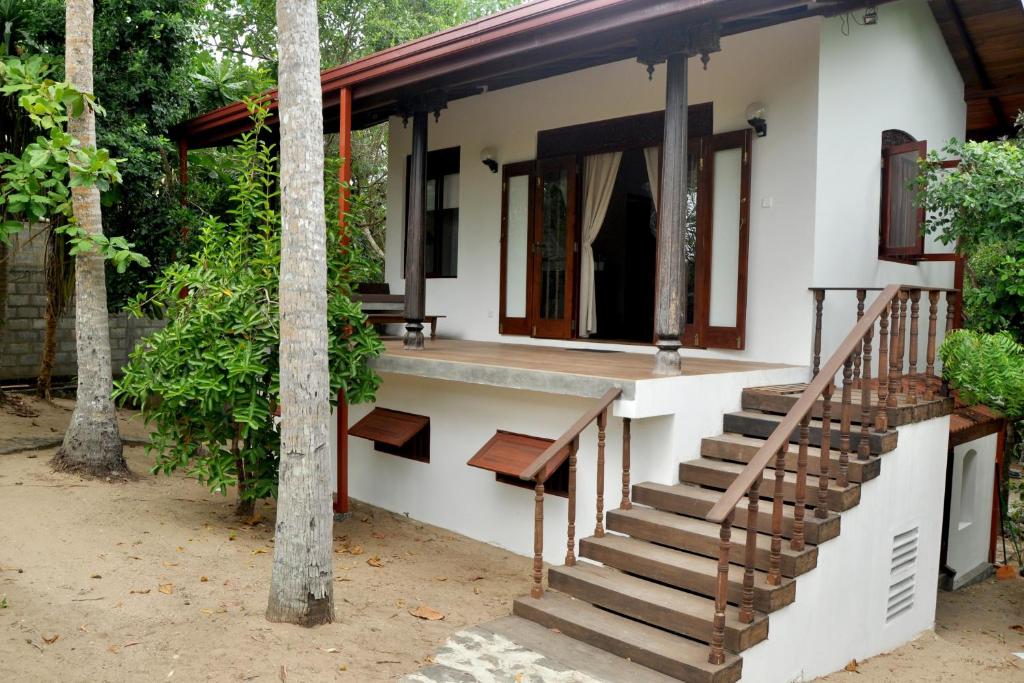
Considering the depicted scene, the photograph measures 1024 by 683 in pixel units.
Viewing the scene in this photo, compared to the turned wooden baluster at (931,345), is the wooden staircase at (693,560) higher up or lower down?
lower down

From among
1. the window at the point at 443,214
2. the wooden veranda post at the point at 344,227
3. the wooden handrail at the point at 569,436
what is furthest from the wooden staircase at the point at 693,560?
the window at the point at 443,214

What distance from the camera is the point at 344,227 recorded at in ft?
21.0

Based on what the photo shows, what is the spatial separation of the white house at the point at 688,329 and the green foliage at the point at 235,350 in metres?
0.88

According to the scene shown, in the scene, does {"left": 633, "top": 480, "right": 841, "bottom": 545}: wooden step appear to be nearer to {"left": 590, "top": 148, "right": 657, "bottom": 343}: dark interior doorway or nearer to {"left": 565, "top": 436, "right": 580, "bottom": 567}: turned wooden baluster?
{"left": 565, "top": 436, "right": 580, "bottom": 567}: turned wooden baluster

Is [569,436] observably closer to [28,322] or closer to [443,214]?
[443,214]

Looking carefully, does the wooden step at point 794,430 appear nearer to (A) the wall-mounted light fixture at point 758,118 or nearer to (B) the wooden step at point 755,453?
(B) the wooden step at point 755,453

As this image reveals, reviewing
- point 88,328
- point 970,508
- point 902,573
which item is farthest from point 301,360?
point 970,508

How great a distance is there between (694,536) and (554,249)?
3.99 meters

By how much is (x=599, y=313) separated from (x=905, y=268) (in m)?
4.07

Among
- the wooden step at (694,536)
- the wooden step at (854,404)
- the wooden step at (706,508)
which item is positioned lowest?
the wooden step at (694,536)

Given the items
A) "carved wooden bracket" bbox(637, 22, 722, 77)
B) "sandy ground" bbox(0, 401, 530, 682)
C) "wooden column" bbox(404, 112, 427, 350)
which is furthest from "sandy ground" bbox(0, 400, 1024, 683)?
"carved wooden bracket" bbox(637, 22, 722, 77)

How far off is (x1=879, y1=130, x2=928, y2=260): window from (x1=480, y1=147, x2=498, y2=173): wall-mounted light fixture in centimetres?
367

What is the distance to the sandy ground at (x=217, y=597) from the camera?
153 inches

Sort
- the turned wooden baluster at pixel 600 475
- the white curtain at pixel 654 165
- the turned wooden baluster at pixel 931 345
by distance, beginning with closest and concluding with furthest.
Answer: the turned wooden baluster at pixel 600 475 → the turned wooden baluster at pixel 931 345 → the white curtain at pixel 654 165
